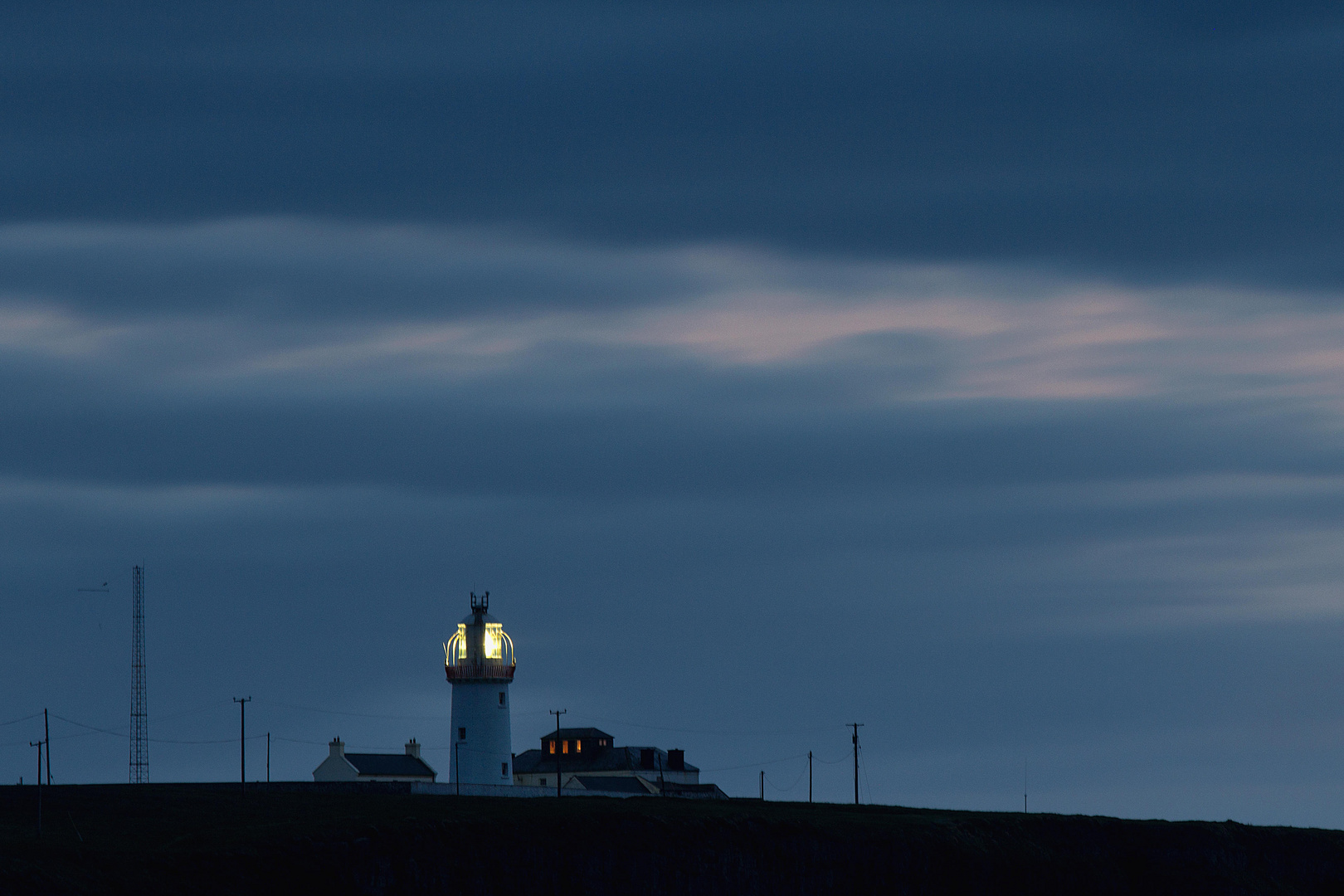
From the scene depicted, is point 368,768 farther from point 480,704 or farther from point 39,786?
point 39,786

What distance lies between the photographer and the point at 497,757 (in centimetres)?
12569

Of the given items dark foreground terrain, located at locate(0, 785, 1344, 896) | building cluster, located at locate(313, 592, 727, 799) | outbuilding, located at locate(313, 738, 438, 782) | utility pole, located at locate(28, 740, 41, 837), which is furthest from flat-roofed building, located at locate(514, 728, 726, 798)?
utility pole, located at locate(28, 740, 41, 837)

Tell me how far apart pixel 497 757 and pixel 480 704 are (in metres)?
3.59

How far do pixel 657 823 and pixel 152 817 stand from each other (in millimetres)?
25218

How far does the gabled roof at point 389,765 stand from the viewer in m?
147

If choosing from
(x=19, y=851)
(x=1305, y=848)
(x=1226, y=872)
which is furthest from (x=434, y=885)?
(x=1305, y=848)

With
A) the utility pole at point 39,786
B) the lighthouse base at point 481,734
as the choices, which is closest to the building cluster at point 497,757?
the lighthouse base at point 481,734

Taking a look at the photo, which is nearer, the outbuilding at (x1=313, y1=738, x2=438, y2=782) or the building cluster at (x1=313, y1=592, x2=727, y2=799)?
the building cluster at (x1=313, y1=592, x2=727, y2=799)

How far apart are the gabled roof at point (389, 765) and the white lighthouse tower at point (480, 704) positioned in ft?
68.3

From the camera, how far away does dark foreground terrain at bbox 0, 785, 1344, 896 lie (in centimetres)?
8031

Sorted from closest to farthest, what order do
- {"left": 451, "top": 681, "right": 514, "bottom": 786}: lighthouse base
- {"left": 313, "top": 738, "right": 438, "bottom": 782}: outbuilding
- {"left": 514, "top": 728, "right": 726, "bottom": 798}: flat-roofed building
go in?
{"left": 451, "top": 681, "right": 514, "bottom": 786}: lighthouse base, {"left": 313, "top": 738, "right": 438, "bottom": 782}: outbuilding, {"left": 514, "top": 728, "right": 726, "bottom": 798}: flat-roofed building

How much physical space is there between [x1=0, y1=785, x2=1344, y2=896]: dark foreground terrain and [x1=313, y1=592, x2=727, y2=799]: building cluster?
15975mm

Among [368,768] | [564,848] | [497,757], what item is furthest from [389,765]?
[564,848]

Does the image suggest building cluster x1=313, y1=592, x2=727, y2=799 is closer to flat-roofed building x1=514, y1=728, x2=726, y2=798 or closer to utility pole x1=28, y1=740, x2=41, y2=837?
flat-roofed building x1=514, y1=728, x2=726, y2=798
